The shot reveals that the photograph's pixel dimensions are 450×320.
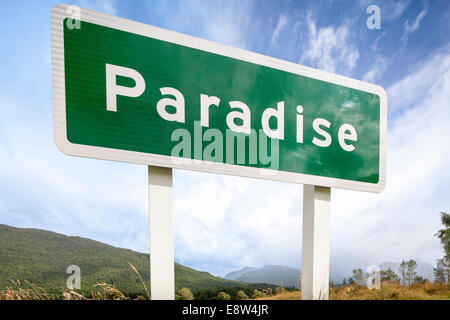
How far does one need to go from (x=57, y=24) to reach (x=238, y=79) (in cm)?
112

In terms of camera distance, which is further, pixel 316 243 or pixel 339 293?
pixel 339 293

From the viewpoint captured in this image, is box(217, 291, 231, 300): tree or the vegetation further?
box(217, 291, 231, 300): tree

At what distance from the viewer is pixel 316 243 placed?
199 cm

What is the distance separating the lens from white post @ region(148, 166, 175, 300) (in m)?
1.50

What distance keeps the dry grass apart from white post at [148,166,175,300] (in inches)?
70.9

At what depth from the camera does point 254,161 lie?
68.1 inches

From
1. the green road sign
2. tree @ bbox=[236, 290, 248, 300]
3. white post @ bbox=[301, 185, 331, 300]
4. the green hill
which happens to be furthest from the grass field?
the green hill

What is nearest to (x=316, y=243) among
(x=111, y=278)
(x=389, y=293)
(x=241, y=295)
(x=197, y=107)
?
(x=197, y=107)

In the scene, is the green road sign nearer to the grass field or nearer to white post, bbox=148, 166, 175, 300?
white post, bbox=148, 166, 175, 300

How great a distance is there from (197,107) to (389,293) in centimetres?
377

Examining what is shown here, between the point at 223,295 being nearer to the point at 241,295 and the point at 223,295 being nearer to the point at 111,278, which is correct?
the point at 241,295

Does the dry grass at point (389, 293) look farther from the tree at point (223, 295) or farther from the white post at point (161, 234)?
the white post at point (161, 234)

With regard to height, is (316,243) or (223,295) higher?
(316,243)
